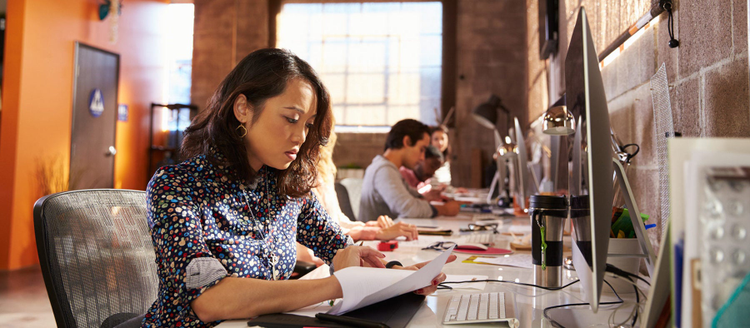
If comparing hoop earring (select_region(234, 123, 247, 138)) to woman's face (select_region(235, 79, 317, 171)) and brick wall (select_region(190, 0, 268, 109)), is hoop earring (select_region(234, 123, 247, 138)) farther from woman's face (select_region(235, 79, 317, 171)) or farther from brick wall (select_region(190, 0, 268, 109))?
brick wall (select_region(190, 0, 268, 109))

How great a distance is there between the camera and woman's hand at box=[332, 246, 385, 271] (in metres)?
1.26

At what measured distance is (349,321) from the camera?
0.82 metres

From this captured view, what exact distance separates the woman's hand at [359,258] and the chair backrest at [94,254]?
503mm

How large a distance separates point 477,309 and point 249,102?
0.71 meters

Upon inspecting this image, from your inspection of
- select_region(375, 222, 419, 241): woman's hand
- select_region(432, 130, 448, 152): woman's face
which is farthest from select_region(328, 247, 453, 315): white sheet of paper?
select_region(432, 130, 448, 152): woman's face

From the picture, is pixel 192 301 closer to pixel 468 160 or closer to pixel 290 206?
pixel 290 206

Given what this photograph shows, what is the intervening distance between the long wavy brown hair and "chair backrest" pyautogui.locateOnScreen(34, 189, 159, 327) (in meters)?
0.23

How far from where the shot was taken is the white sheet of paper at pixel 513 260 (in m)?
1.48

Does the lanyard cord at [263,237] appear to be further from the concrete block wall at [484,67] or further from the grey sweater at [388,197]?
the concrete block wall at [484,67]

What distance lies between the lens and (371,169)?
11.0 feet

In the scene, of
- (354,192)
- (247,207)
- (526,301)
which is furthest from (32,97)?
(526,301)

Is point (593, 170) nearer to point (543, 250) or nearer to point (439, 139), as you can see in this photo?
point (543, 250)

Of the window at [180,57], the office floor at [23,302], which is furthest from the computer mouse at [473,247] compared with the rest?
the window at [180,57]

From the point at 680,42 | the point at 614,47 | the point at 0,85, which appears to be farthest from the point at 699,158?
the point at 0,85
